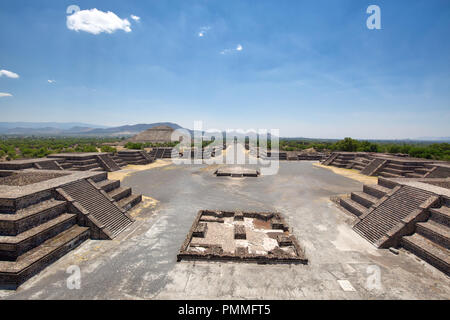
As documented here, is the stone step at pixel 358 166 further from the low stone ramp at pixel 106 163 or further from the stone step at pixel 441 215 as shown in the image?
the low stone ramp at pixel 106 163

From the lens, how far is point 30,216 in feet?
38.8

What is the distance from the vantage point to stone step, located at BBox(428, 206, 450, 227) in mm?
12948

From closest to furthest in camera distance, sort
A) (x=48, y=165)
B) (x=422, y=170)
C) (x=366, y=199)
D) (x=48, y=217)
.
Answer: (x=48, y=217), (x=366, y=199), (x=48, y=165), (x=422, y=170)

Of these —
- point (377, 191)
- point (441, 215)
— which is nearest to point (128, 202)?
point (377, 191)

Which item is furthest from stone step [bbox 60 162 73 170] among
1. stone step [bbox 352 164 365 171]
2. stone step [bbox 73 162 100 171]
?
stone step [bbox 352 164 365 171]

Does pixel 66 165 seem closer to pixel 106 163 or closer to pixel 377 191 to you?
pixel 106 163

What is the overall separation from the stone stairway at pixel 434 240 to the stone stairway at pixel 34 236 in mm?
21512

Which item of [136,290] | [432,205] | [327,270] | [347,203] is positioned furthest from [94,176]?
[432,205]

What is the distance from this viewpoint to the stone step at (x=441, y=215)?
1295 centimetres

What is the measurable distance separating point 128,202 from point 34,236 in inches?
313

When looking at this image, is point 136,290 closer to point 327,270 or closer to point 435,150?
point 327,270

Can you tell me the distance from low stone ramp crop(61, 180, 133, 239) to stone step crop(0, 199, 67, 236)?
135 centimetres

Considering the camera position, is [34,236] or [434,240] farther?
[434,240]
